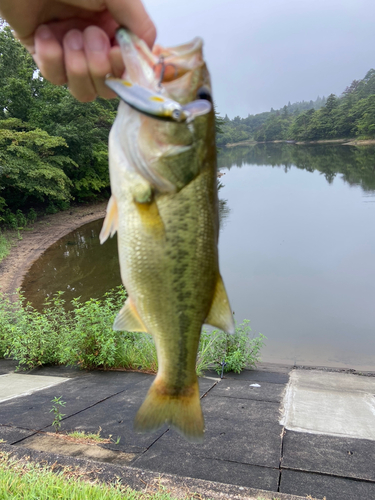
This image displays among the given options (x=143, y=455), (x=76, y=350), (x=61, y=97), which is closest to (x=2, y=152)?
(x=61, y=97)

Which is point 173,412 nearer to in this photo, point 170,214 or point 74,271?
point 170,214

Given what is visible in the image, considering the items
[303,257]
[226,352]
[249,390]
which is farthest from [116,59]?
[303,257]

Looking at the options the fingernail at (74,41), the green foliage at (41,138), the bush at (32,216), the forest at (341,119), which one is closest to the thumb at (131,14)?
the fingernail at (74,41)

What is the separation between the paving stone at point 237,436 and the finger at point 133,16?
12.5 feet

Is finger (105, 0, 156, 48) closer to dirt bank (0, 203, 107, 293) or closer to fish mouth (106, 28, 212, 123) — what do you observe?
fish mouth (106, 28, 212, 123)

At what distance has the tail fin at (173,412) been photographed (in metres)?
1.34

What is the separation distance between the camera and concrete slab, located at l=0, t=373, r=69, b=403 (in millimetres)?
5387

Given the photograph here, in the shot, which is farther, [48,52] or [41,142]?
[41,142]

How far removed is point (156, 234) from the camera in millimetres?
1296

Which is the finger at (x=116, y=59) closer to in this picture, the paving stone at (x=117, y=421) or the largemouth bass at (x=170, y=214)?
the largemouth bass at (x=170, y=214)

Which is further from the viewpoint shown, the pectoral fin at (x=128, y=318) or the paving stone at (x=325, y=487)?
the paving stone at (x=325, y=487)

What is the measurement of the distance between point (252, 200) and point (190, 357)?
1060 inches

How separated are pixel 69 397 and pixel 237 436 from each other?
239 cm

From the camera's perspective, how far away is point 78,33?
59.6 inches
